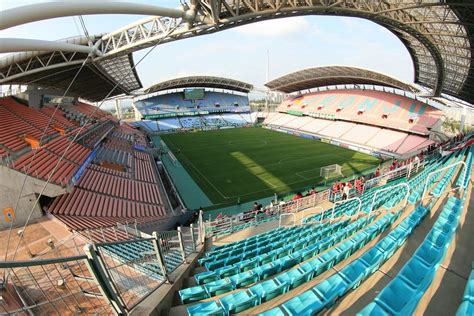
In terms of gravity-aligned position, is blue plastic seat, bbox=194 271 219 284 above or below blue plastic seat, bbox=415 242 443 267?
below

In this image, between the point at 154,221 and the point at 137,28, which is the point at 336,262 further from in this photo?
A: the point at 137,28

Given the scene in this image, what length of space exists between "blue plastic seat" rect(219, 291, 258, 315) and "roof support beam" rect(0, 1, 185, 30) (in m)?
5.94

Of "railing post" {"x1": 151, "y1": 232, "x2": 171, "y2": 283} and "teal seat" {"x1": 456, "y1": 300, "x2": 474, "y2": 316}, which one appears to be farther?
"railing post" {"x1": 151, "y1": 232, "x2": 171, "y2": 283}

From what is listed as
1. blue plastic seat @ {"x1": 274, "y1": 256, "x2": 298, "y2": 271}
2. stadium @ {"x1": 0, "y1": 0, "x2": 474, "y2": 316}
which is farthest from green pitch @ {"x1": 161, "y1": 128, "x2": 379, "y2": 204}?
blue plastic seat @ {"x1": 274, "y1": 256, "x2": 298, "y2": 271}

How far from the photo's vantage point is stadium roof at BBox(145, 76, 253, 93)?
52.2 m

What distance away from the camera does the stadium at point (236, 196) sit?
13.5 ft

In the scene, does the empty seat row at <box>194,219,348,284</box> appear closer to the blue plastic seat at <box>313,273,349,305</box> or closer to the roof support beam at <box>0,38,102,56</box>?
the blue plastic seat at <box>313,273,349,305</box>

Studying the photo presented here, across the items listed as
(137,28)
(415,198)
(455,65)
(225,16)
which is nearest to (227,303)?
(415,198)

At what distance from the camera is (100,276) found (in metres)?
3.03

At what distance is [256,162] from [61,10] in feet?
77.6

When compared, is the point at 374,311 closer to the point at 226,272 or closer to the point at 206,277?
the point at 226,272

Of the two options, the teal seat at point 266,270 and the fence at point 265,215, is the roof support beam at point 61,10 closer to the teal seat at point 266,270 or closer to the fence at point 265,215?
the teal seat at point 266,270

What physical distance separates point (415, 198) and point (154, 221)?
11094 mm

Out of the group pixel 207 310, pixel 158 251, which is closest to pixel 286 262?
pixel 207 310
